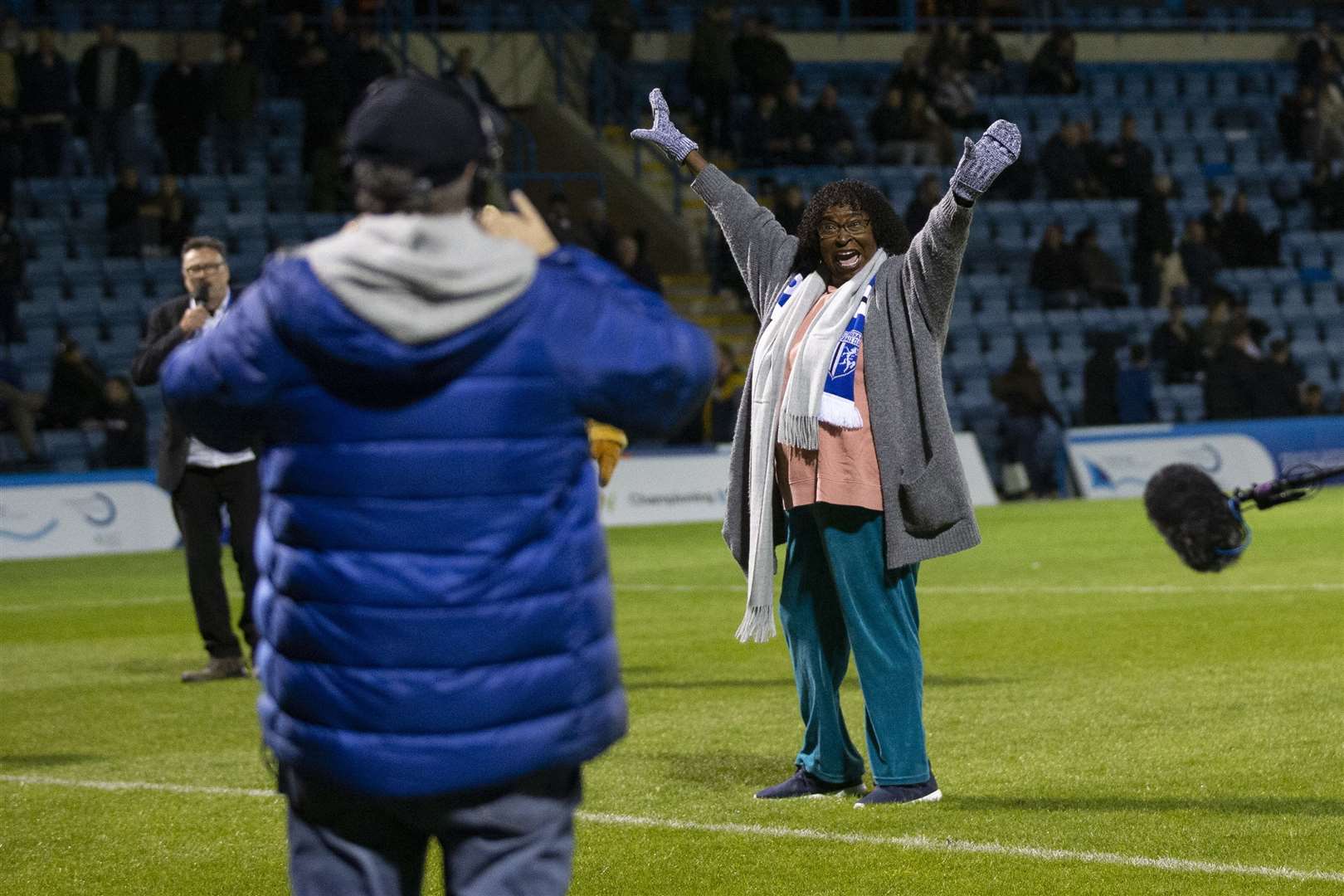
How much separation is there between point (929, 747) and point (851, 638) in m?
1.53

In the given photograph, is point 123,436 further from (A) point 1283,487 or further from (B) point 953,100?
(A) point 1283,487

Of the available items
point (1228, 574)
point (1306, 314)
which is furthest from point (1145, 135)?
point (1228, 574)

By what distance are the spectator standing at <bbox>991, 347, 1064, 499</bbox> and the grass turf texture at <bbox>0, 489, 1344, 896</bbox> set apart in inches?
367

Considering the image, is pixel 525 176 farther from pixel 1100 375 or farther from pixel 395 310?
pixel 395 310

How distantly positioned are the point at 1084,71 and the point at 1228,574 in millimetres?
19126

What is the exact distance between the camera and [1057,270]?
1083 inches

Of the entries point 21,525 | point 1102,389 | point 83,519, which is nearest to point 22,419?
point 83,519

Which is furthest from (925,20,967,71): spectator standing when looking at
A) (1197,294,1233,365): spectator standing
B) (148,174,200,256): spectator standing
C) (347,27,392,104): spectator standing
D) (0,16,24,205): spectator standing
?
(0,16,24,205): spectator standing

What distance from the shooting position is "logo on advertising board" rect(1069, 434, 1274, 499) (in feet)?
79.2

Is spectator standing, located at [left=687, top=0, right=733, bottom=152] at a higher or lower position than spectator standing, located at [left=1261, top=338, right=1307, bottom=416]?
higher

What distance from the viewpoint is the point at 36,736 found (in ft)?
30.3

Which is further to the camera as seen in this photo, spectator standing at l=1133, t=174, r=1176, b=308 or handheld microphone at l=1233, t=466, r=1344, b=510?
spectator standing at l=1133, t=174, r=1176, b=308

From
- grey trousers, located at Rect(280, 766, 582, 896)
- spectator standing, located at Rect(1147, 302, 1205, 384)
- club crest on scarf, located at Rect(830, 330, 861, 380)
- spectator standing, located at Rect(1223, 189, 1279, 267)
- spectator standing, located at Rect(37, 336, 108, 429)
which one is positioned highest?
club crest on scarf, located at Rect(830, 330, 861, 380)

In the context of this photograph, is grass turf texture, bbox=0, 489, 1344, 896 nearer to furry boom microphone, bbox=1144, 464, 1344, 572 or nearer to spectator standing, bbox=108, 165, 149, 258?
furry boom microphone, bbox=1144, 464, 1344, 572
